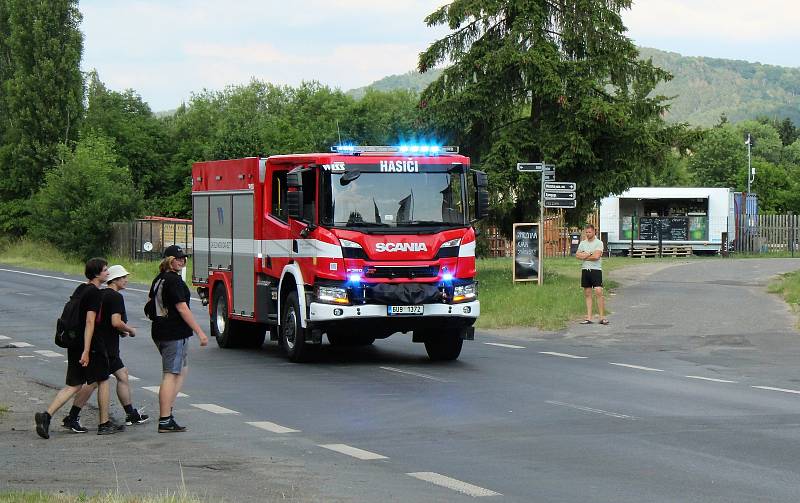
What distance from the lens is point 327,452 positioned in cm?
1116

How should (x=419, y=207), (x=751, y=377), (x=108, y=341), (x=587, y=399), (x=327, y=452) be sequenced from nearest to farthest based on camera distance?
(x=327, y=452), (x=108, y=341), (x=587, y=399), (x=751, y=377), (x=419, y=207)

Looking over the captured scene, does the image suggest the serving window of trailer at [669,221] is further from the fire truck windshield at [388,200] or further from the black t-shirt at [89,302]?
the black t-shirt at [89,302]

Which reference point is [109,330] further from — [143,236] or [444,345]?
[143,236]

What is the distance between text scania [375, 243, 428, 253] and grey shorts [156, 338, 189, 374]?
5952 millimetres

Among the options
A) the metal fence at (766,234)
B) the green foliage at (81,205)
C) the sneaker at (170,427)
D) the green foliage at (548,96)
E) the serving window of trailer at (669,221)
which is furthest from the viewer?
the metal fence at (766,234)

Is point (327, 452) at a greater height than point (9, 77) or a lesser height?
lesser

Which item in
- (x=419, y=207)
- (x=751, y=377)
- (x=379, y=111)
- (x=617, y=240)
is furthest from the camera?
(x=379, y=111)

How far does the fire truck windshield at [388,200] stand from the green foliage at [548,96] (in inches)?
599

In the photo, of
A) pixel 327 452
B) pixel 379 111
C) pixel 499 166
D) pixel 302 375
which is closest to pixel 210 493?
pixel 327 452

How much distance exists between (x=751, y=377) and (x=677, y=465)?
7554 millimetres

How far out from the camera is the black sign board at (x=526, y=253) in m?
32.7

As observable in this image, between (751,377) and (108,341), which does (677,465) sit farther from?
(751,377)

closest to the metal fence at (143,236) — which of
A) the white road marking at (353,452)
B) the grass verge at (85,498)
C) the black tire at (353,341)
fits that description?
the black tire at (353,341)

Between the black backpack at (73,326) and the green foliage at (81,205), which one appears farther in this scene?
the green foliage at (81,205)
